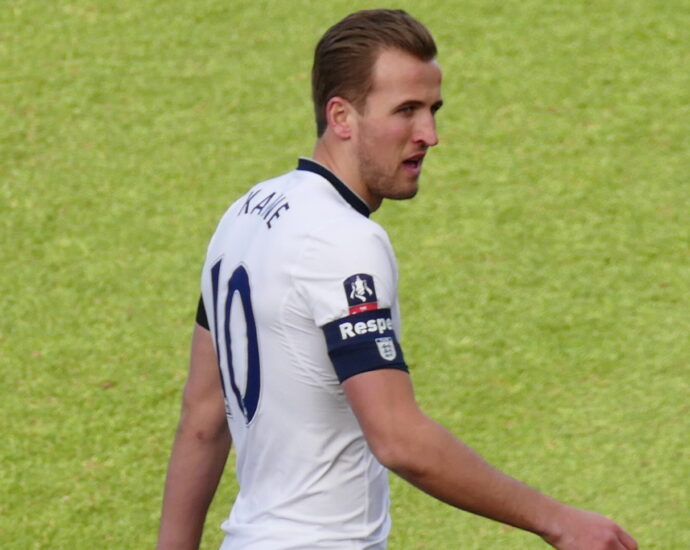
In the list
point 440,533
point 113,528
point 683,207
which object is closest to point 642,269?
point 683,207

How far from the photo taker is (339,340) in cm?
261

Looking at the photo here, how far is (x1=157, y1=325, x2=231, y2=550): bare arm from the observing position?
125 inches

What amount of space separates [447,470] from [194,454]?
846 mm

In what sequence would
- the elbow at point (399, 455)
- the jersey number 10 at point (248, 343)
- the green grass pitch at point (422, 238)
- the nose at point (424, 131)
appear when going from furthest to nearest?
the green grass pitch at point (422, 238)
the nose at point (424, 131)
the jersey number 10 at point (248, 343)
the elbow at point (399, 455)

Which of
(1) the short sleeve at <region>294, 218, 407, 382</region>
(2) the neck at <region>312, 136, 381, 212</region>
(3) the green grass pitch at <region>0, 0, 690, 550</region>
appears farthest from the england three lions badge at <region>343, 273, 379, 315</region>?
(3) the green grass pitch at <region>0, 0, 690, 550</region>

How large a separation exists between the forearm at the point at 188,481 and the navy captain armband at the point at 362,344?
70 cm

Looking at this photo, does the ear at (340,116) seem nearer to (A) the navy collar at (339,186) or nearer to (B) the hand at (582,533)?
(A) the navy collar at (339,186)

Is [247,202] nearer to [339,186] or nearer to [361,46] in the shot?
[339,186]

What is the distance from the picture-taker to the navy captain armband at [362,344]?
2.58 metres

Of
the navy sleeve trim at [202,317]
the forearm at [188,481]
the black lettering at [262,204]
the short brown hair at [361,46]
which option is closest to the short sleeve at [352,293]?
the black lettering at [262,204]

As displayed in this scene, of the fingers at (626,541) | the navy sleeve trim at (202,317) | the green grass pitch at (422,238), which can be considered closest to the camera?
the fingers at (626,541)

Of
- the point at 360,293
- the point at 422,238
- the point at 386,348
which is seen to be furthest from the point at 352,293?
the point at 422,238

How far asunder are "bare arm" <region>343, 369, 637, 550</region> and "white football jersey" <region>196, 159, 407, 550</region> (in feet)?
0.19

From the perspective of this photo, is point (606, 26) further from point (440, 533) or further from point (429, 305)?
point (440, 533)
